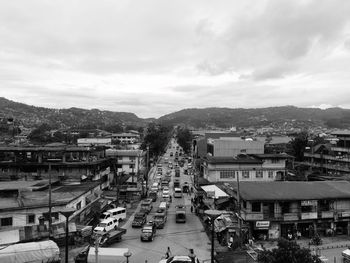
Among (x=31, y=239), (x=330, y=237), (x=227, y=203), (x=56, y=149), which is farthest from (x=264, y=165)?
(x=31, y=239)

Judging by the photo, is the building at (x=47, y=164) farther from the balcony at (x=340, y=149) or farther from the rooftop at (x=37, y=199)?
the balcony at (x=340, y=149)

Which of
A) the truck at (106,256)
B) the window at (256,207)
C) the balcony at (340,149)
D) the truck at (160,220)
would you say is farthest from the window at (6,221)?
the balcony at (340,149)

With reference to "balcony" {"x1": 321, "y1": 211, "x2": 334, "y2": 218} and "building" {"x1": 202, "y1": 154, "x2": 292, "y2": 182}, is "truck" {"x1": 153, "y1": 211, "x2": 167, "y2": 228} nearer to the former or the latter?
"building" {"x1": 202, "y1": 154, "x2": 292, "y2": 182}

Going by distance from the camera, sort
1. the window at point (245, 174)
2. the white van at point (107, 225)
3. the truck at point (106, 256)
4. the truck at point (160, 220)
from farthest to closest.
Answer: the window at point (245, 174) → the truck at point (160, 220) → the white van at point (107, 225) → the truck at point (106, 256)

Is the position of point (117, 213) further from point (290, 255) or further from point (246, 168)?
point (290, 255)

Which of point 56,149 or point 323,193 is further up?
point 56,149

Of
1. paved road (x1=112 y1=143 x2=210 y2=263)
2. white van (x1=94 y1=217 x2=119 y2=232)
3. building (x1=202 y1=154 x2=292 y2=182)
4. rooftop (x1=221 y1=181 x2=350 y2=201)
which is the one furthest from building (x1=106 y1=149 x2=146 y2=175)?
rooftop (x1=221 y1=181 x2=350 y2=201)

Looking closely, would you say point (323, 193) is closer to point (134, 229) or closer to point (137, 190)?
point (134, 229)
